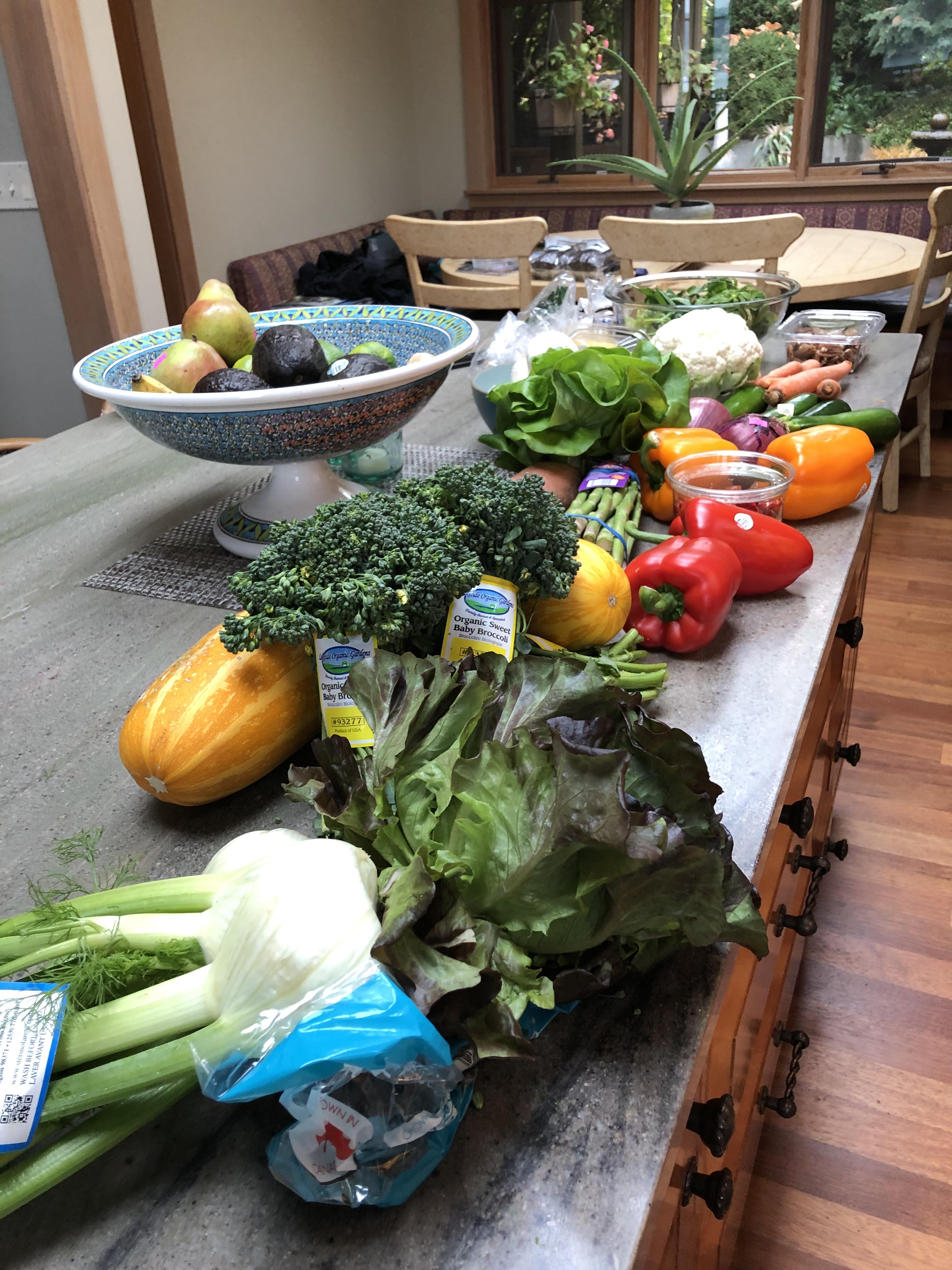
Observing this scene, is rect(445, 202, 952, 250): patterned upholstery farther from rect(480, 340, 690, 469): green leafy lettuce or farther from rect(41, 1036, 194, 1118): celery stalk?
rect(41, 1036, 194, 1118): celery stalk

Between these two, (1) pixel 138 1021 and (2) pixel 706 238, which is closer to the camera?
(1) pixel 138 1021

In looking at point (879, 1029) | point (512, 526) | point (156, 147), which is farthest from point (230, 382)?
point (156, 147)

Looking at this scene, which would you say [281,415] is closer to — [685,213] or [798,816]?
[798,816]


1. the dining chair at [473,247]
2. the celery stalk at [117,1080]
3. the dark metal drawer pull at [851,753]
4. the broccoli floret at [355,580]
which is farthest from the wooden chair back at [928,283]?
the celery stalk at [117,1080]

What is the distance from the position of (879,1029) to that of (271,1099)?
1235 millimetres

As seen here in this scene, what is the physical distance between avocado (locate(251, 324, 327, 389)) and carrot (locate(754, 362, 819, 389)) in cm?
67

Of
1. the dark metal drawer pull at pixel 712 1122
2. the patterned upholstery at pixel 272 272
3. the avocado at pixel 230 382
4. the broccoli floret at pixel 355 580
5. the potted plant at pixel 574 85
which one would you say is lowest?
the dark metal drawer pull at pixel 712 1122

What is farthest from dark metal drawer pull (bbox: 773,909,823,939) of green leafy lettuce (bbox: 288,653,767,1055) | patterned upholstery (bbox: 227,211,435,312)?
patterned upholstery (bbox: 227,211,435,312)

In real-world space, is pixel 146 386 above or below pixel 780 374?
above

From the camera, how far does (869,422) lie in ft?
3.76

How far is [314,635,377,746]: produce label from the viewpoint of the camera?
2.01 feet

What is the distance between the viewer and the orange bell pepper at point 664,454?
1028mm

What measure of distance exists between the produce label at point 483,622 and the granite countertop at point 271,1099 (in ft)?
0.51

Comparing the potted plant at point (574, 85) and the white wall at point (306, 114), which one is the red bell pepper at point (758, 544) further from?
the potted plant at point (574, 85)
